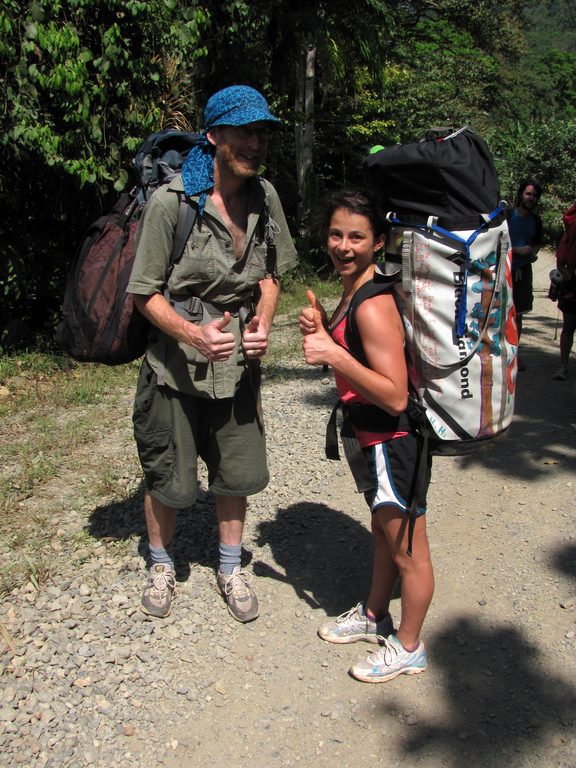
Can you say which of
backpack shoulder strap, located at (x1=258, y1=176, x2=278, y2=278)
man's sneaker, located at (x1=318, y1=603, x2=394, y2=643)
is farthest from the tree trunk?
man's sneaker, located at (x1=318, y1=603, x2=394, y2=643)

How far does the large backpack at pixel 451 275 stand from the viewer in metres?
2.22

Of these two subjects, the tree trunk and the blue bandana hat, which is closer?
the blue bandana hat

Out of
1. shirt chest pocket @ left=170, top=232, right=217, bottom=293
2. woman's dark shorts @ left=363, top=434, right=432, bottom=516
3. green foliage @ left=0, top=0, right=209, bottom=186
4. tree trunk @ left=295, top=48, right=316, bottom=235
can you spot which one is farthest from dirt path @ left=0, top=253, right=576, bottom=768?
tree trunk @ left=295, top=48, right=316, bottom=235

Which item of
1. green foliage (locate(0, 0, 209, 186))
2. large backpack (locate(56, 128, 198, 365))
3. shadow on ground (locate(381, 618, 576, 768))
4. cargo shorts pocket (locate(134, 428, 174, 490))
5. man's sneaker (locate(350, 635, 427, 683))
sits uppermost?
green foliage (locate(0, 0, 209, 186))

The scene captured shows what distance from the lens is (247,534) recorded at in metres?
3.93

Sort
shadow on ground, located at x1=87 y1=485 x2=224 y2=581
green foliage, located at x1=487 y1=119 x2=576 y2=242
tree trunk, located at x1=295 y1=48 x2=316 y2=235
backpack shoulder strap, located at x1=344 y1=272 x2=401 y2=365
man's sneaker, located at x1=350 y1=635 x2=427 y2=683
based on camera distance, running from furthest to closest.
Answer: green foliage, located at x1=487 y1=119 x2=576 y2=242
tree trunk, located at x1=295 y1=48 x2=316 y2=235
shadow on ground, located at x1=87 y1=485 x2=224 y2=581
man's sneaker, located at x1=350 y1=635 x2=427 y2=683
backpack shoulder strap, located at x1=344 y1=272 x2=401 y2=365

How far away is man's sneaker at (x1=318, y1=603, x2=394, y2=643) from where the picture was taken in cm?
305

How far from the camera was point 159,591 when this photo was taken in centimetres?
324

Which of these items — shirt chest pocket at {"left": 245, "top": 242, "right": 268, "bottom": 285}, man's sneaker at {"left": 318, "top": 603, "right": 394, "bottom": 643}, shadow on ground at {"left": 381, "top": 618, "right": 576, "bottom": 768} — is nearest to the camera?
shadow on ground at {"left": 381, "top": 618, "right": 576, "bottom": 768}

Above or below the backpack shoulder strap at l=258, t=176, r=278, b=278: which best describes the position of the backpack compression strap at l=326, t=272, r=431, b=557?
below

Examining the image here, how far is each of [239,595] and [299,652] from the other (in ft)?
1.28

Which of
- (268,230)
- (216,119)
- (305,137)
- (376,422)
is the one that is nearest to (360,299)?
(376,422)

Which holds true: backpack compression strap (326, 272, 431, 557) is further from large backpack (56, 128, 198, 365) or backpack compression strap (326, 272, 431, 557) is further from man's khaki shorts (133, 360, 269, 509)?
large backpack (56, 128, 198, 365)

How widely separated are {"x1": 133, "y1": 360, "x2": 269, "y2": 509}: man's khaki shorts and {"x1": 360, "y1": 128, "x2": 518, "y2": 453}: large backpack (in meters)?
0.92
